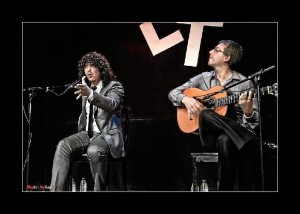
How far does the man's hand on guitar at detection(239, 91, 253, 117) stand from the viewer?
556cm

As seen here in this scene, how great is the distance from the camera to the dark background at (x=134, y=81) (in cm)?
584

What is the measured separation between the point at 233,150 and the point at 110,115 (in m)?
1.46

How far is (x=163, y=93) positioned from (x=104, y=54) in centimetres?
84

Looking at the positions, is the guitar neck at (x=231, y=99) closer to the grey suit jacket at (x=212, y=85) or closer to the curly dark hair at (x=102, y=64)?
the grey suit jacket at (x=212, y=85)

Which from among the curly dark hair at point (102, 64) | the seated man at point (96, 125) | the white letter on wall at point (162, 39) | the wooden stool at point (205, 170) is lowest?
the wooden stool at point (205, 170)

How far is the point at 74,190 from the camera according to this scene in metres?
5.82

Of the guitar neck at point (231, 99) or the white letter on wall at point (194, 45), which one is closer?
the guitar neck at point (231, 99)

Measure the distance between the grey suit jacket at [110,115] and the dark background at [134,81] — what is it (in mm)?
99

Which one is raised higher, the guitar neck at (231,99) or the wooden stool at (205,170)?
the guitar neck at (231,99)

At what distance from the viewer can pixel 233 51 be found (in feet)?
19.1

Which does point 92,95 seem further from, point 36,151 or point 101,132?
point 36,151

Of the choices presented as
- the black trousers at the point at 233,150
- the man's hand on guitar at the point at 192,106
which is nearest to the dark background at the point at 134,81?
the man's hand on guitar at the point at 192,106

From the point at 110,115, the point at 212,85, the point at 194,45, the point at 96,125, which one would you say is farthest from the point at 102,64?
the point at 212,85

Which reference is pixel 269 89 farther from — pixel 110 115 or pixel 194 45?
pixel 110 115
